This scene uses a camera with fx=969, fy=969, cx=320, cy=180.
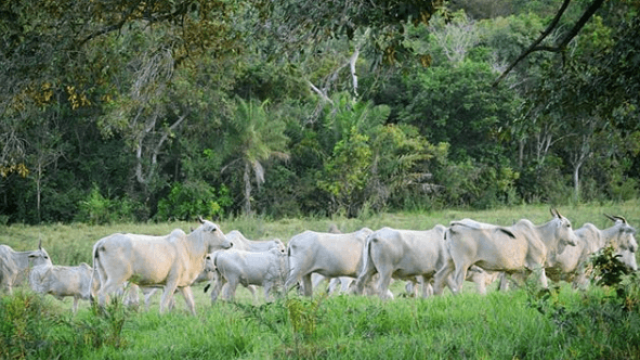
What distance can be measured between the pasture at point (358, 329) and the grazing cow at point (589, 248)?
3548 mm

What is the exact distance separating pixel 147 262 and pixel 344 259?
2.77m

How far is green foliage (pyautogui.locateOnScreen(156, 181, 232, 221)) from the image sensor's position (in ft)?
105

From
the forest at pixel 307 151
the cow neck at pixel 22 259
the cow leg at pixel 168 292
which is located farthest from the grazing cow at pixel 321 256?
the forest at pixel 307 151

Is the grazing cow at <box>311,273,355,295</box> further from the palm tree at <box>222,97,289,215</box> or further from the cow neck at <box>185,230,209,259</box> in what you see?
the palm tree at <box>222,97,289,215</box>

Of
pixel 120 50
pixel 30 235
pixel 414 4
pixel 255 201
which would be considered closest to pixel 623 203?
pixel 255 201

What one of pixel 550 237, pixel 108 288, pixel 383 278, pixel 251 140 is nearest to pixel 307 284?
pixel 383 278

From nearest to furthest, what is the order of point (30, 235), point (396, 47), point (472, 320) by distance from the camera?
point (396, 47), point (472, 320), point (30, 235)

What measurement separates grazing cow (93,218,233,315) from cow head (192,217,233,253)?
0.70ft

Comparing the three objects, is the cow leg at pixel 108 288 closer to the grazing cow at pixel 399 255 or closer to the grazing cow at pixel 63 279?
the grazing cow at pixel 63 279

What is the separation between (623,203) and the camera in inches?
1246

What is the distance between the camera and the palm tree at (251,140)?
31.6 m

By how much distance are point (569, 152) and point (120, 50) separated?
29.1m

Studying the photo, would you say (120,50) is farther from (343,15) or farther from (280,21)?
(343,15)

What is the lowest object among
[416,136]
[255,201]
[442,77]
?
[255,201]
